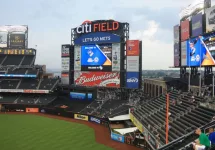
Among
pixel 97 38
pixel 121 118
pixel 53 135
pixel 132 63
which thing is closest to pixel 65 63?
pixel 97 38

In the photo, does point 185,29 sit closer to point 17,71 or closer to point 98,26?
point 98,26

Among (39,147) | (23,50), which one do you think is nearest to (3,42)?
(23,50)

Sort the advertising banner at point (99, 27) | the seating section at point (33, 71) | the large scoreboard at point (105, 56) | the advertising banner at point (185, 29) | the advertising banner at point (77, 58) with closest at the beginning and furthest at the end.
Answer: the advertising banner at point (185, 29) < the large scoreboard at point (105, 56) < the advertising banner at point (99, 27) < the advertising banner at point (77, 58) < the seating section at point (33, 71)

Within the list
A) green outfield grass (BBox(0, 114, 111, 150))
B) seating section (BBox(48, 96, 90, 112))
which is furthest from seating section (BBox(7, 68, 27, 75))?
green outfield grass (BBox(0, 114, 111, 150))

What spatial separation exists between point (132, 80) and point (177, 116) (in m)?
23.7

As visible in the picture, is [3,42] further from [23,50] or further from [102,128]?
[102,128]

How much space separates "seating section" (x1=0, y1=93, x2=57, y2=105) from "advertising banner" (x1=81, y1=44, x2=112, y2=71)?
39.2 feet

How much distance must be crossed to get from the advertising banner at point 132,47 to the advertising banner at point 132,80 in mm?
4083

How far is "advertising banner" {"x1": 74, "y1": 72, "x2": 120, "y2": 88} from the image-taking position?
51.8 meters

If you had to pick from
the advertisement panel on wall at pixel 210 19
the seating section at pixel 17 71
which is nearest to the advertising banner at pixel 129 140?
the advertisement panel on wall at pixel 210 19

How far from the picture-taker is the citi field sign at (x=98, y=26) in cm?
5159

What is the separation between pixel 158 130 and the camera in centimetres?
2552

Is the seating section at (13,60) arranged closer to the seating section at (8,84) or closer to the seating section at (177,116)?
the seating section at (8,84)

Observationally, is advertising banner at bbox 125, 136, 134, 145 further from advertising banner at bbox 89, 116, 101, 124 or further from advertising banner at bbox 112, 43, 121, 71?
advertising banner at bbox 112, 43, 121, 71
